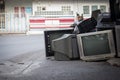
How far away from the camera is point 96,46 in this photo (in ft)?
26.9

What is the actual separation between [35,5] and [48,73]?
22.0 meters

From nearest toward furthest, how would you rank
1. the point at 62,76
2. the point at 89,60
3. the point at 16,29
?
1. the point at 62,76
2. the point at 89,60
3. the point at 16,29

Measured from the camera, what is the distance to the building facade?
2491 cm

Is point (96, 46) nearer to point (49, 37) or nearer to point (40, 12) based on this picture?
point (49, 37)

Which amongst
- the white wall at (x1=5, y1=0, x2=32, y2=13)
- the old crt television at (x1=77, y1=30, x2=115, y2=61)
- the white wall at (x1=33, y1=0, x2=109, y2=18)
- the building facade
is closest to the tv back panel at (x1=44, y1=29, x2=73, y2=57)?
the old crt television at (x1=77, y1=30, x2=115, y2=61)

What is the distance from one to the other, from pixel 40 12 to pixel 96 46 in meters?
19.0

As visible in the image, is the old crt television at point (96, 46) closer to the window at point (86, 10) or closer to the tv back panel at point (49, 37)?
the tv back panel at point (49, 37)

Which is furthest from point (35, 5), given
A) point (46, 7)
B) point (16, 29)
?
point (16, 29)

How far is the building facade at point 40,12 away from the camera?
24906mm

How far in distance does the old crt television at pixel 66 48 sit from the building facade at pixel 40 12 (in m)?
16.0

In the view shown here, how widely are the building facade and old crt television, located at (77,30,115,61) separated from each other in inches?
651

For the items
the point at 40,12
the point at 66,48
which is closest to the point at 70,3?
the point at 40,12

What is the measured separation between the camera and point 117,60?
7.43m

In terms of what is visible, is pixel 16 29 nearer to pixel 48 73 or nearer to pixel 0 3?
pixel 0 3
